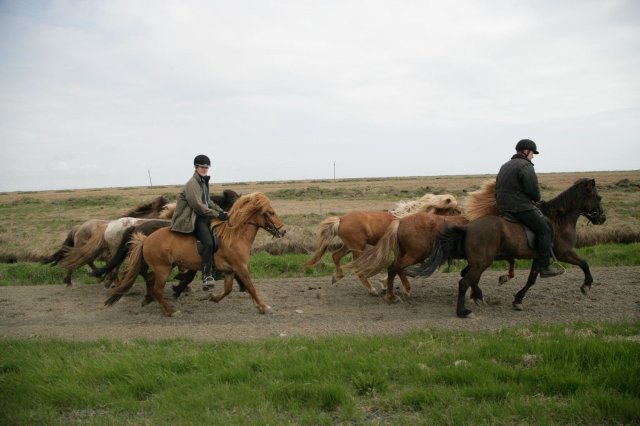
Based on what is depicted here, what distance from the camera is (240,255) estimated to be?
8188 mm

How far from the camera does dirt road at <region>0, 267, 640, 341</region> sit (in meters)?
6.95

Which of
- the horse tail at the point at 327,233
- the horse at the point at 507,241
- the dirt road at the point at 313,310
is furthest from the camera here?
the horse tail at the point at 327,233

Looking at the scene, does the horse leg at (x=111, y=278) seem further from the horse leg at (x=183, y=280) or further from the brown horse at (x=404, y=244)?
the brown horse at (x=404, y=244)

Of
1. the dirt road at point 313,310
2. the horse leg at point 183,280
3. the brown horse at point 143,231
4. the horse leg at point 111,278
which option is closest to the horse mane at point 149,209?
the horse leg at point 111,278

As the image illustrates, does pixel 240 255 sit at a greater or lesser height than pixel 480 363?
greater

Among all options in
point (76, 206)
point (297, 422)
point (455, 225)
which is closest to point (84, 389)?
point (297, 422)

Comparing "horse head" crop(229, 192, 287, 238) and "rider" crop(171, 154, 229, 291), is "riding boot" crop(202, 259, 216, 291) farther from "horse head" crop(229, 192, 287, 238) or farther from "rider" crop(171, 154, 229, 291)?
"horse head" crop(229, 192, 287, 238)

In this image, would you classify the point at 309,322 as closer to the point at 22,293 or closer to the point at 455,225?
the point at 455,225

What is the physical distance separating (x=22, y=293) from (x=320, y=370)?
9.07m

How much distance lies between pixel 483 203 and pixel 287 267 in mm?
5939

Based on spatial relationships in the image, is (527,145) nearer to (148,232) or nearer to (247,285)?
(247,285)

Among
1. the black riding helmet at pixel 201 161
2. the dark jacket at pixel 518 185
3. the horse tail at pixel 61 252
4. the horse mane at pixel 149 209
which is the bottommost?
the horse tail at pixel 61 252

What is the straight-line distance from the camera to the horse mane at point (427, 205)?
9992 mm

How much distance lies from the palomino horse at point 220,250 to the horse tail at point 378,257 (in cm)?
169
